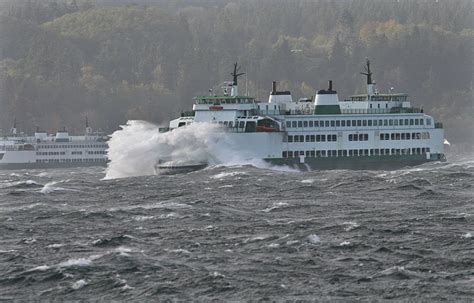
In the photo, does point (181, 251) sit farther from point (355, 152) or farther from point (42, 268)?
point (355, 152)

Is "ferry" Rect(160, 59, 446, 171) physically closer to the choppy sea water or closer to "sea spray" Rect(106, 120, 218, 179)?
"sea spray" Rect(106, 120, 218, 179)

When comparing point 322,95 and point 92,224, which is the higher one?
point 322,95

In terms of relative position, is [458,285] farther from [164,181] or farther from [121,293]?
[164,181]

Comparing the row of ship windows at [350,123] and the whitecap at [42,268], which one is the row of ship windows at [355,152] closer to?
the row of ship windows at [350,123]

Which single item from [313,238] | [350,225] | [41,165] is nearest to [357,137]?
[350,225]

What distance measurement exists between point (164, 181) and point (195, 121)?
70.7 ft

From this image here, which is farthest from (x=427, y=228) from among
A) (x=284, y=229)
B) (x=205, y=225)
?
(x=205, y=225)

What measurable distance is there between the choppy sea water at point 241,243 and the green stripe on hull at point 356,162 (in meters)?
29.4

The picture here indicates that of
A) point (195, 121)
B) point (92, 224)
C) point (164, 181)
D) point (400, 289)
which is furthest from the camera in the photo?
point (195, 121)

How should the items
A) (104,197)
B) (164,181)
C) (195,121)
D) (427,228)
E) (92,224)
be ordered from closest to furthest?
(427,228)
(92,224)
(104,197)
(164,181)
(195,121)

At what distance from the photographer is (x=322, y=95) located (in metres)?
128

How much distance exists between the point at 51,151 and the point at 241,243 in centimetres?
12831

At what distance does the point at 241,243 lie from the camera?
6038cm

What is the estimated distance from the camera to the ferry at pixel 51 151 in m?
183
